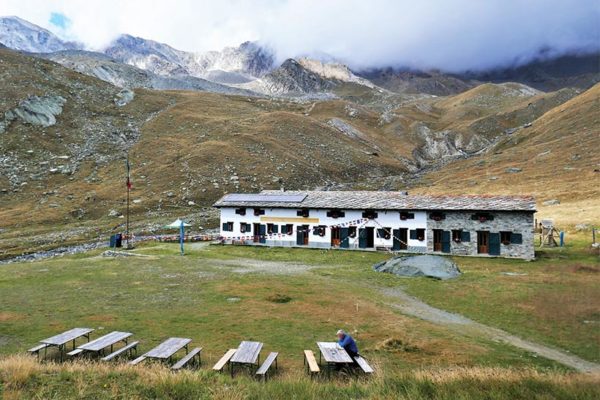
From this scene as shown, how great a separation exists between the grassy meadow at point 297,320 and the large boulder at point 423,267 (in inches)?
65.9

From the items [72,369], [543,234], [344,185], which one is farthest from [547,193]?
[72,369]

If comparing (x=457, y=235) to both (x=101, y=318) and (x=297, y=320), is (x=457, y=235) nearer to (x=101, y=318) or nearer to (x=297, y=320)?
(x=297, y=320)

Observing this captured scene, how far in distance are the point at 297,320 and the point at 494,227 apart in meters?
32.3

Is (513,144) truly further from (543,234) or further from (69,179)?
(69,179)

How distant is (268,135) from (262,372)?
12112 centimetres

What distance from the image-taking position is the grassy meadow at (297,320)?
36.3 ft

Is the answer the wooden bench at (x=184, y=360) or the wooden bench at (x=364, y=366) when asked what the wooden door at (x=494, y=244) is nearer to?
the wooden bench at (x=364, y=366)

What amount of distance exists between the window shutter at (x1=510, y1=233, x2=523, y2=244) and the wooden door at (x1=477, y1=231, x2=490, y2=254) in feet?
7.89

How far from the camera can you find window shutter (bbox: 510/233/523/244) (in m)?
47.2

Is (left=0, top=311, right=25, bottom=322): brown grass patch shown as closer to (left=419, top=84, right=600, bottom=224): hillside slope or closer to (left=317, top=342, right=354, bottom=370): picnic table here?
(left=317, top=342, right=354, bottom=370): picnic table

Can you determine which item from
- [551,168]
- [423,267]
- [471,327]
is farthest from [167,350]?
[551,168]

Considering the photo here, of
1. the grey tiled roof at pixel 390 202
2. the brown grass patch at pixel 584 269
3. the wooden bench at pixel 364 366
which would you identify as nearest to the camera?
the wooden bench at pixel 364 366

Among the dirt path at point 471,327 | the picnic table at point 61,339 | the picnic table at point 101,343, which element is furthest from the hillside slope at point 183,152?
the picnic table at point 101,343

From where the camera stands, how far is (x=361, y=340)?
69.9ft
